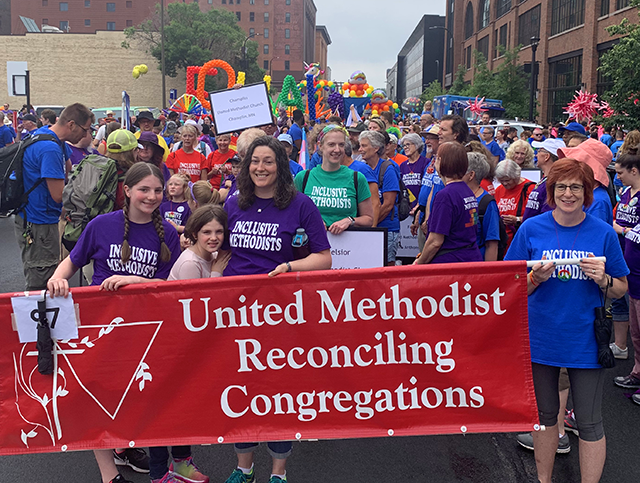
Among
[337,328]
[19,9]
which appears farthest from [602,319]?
[19,9]

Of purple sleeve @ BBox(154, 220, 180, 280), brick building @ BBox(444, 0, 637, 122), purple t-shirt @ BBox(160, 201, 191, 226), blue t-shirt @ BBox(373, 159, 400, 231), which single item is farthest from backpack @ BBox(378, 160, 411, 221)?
brick building @ BBox(444, 0, 637, 122)

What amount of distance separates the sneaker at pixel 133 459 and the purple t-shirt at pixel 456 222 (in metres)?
2.38

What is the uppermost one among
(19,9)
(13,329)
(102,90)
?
(19,9)

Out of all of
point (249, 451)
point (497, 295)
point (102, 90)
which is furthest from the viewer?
point (102, 90)

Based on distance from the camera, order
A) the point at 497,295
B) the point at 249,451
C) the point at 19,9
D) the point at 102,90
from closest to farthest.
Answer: the point at 497,295
the point at 249,451
the point at 102,90
the point at 19,9

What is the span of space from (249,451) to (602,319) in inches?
79.3

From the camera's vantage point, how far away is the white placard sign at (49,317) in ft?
10.8

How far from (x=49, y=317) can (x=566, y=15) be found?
124 feet

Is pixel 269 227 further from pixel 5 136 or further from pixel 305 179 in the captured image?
pixel 5 136

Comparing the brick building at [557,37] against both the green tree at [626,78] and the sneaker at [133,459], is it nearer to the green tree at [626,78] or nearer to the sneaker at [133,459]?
the green tree at [626,78]

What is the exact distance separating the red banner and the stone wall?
6445 centimetres

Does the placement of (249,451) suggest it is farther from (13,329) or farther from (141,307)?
(13,329)

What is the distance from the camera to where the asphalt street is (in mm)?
3949

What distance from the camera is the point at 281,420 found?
3.34 m
